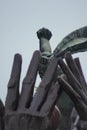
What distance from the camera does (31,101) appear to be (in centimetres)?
215

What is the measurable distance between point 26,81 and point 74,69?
14.2 inches

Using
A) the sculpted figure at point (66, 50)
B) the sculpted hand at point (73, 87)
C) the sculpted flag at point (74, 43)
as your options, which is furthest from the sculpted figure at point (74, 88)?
the sculpted flag at point (74, 43)

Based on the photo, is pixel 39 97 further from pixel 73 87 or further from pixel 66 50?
pixel 66 50

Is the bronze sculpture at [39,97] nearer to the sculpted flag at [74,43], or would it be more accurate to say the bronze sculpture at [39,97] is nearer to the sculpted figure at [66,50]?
the sculpted figure at [66,50]

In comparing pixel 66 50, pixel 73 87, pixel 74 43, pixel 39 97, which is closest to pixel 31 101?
pixel 39 97

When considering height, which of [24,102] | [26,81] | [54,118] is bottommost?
[54,118]

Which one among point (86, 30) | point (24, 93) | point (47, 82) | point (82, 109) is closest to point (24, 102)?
point (24, 93)

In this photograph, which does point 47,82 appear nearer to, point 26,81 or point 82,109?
point 26,81

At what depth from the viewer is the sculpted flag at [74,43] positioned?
7.25 meters

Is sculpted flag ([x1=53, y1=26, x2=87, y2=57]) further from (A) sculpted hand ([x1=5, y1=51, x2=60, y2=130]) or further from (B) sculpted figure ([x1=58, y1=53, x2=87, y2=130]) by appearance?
(A) sculpted hand ([x1=5, y1=51, x2=60, y2=130])

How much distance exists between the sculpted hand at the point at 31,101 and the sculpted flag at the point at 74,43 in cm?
502

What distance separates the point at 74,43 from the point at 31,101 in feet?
17.4

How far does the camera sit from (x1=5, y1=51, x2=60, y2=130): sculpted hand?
2.05m

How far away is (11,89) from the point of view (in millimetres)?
2193
